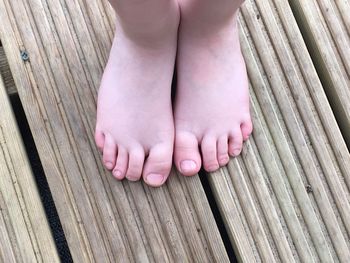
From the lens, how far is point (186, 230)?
81 centimetres

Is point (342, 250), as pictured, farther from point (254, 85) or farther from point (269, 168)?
point (254, 85)

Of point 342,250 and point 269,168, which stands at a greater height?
point 269,168

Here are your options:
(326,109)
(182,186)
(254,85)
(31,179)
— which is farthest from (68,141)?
(326,109)

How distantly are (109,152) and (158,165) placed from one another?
9cm

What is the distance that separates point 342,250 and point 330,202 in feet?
0.29

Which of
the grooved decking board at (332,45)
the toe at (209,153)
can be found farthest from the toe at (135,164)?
the grooved decking board at (332,45)

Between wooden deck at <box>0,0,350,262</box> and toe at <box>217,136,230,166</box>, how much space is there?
17 millimetres

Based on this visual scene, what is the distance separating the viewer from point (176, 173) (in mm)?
829

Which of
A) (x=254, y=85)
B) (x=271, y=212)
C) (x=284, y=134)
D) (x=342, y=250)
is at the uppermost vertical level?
(x=254, y=85)

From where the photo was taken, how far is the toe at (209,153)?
82 cm

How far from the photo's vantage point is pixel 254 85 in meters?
0.87

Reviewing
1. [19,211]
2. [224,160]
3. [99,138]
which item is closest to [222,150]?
[224,160]

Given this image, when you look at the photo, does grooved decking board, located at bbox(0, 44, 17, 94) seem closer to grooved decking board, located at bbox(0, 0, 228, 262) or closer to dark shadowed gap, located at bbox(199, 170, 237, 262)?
grooved decking board, located at bbox(0, 0, 228, 262)

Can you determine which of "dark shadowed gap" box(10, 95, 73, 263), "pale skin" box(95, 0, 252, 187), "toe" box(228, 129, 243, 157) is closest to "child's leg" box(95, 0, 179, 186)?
"pale skin" box(95, 0, 252, 187)
